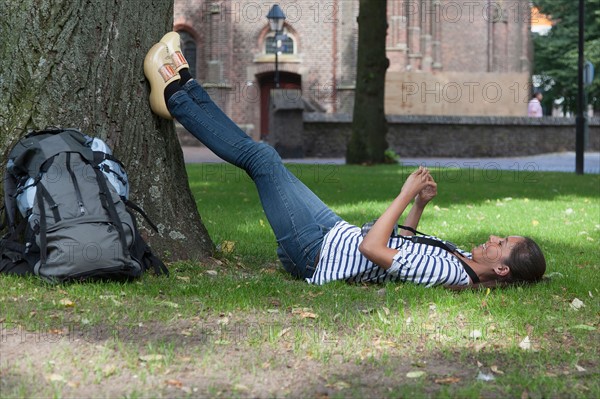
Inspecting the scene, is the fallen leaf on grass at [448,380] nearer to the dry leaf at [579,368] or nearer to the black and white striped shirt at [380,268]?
the dry leaf at [579,368]

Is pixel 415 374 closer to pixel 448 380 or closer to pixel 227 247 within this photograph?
pixel 448 380

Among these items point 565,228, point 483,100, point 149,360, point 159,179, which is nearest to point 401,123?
point 483,100

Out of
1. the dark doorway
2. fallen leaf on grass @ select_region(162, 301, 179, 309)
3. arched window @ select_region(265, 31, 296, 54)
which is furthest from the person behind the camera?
the dark doorway

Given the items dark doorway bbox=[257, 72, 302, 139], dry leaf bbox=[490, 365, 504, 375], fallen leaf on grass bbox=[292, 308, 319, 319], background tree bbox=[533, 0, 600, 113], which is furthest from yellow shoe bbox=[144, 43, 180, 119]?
background tree bbox=[533, 0, 600, 113]

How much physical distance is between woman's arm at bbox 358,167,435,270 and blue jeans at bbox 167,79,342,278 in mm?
453

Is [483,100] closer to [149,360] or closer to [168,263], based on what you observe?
[168,263]

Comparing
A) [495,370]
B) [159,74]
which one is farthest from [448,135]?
[495,370]

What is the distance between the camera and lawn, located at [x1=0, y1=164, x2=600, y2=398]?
3.62m

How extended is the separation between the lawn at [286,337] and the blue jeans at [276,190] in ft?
0.87

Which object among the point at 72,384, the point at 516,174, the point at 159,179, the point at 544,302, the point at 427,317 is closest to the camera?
the point at 72,384

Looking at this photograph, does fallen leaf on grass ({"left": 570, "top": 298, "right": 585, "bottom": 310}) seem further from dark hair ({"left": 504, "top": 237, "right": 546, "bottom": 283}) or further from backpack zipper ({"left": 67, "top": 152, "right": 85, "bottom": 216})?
backpack zipper ({"left": 67, "top": 152, "right": 85, "bottom": 216})

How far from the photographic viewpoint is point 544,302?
16.8 feet

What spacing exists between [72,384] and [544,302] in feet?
8.67

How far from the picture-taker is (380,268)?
17.8 feet
